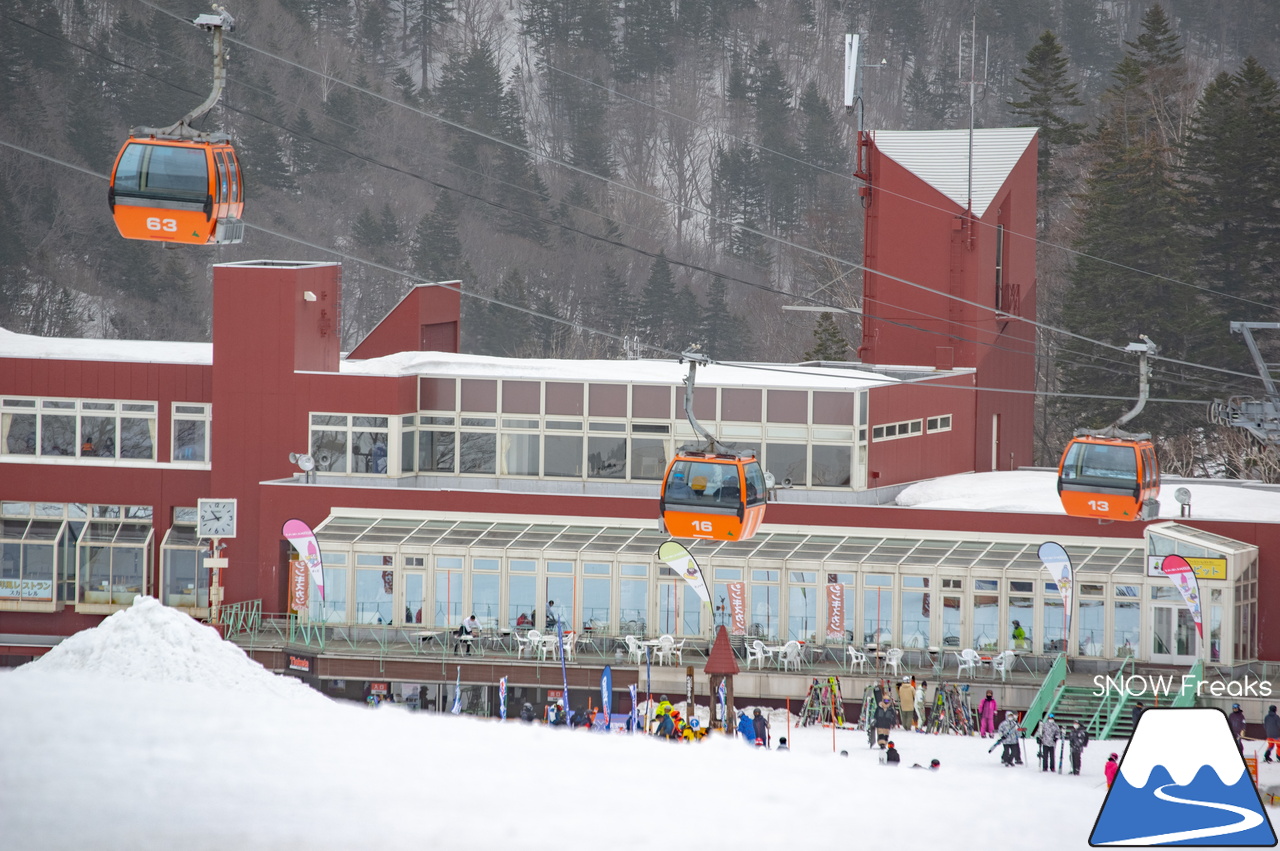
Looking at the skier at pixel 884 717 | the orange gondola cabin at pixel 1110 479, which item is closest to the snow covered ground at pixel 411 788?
the orange gondola cabin at pixel 1110 479

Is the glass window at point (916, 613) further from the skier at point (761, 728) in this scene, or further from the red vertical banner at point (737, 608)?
the skier at point (761, 728)

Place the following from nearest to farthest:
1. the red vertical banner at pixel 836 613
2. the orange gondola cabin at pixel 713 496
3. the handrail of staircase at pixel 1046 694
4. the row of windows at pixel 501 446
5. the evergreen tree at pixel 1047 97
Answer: the orange gondola cabin at pixel 713 496, the handrail of staircase at pixel 1046 694, the red vertical banner at pixel 836 613, the row of windows at pixel 501 446, the evergreen tree at pixel 1047 97

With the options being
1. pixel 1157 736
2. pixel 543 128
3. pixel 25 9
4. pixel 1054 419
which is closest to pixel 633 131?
pixel 543 128

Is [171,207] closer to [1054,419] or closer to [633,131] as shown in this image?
[1054,419]

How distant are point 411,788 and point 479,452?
26131 mm

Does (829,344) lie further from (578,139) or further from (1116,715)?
(578,139)

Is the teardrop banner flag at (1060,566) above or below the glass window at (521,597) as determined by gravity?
above

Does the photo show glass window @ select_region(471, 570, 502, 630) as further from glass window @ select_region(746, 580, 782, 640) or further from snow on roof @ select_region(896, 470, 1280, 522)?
snow on roof @ select_region(896, 470, 1280, 522)

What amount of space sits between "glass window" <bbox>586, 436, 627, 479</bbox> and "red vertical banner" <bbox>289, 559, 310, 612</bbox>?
531cm

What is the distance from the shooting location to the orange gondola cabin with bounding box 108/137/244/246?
20.3 m

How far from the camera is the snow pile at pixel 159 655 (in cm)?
1398

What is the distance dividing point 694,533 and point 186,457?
1378 cm

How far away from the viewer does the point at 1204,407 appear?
51.5 meters

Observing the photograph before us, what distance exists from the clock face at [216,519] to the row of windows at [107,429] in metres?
1.55
